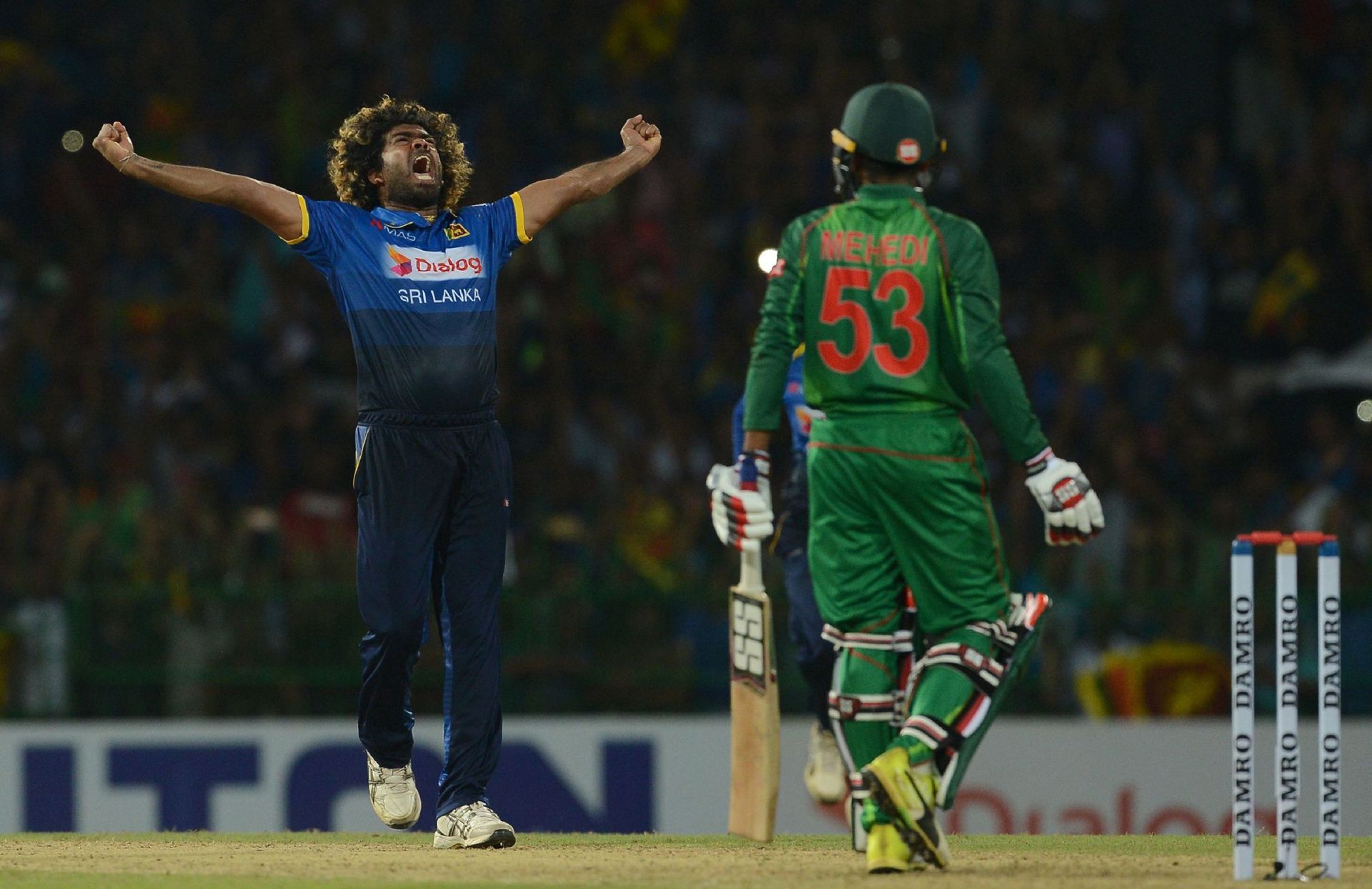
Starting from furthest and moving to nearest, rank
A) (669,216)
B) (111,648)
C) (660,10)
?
1. (660,10)
2. (669,216)
3. (111,648)

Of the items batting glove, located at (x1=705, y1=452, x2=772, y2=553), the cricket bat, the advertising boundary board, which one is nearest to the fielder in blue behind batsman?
the cricket bat

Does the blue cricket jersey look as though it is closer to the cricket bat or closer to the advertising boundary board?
the cricket bat

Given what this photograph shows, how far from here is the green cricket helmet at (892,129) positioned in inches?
260

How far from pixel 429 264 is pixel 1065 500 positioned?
2.35 meters

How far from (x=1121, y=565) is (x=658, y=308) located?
434cm

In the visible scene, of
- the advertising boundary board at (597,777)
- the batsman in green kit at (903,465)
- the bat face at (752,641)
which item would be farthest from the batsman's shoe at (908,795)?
the advertising boundary board at (597,777)

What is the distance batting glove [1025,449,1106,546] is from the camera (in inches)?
247

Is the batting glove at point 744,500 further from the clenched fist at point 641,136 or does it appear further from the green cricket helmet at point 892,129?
the clenched fist at point 641,136

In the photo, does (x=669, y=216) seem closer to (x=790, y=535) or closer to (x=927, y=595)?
(x=790, y=535)

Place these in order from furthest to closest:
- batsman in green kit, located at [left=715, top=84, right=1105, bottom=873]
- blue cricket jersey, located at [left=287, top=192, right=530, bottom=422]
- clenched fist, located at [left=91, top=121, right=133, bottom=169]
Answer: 1. blue cricket jersey, located at [left=287, top=192, right=530, bottom=422]
2. clenched fist, located at [left=91, top=121, right=133, bottom=169]
3. batsman in green kit, located at [left=715, top=84, right=1105, bottom=873]

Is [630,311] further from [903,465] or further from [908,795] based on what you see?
[908,795]

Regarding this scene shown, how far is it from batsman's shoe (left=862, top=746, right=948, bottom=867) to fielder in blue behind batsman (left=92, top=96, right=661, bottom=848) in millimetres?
1675

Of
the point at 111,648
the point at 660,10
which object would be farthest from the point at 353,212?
the point at 660,10

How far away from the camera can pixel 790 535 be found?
9312 millimetres
